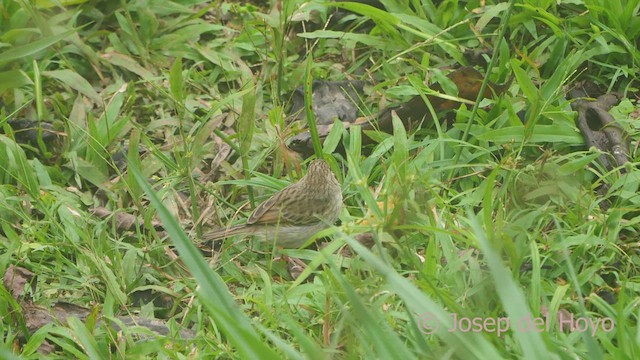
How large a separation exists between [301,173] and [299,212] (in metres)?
0.51

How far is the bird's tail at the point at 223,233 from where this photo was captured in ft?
18.1

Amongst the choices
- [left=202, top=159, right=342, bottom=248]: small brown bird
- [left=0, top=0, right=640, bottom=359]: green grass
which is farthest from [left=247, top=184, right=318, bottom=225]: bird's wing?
[left=0, top=0, right=640, bottom=359]: green grass

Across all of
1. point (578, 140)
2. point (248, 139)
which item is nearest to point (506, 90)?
point (578, 140)

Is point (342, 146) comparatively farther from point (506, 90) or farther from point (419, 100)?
point (506, 90)

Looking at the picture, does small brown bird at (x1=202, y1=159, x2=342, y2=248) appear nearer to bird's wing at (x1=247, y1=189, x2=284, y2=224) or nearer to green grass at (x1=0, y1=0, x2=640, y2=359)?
bird's wing at (x1=247, y1=189, x2=284, y2=224)

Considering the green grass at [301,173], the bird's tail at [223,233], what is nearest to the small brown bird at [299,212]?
the bird's tail at [223,233]

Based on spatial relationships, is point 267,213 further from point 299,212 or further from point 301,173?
point 301,173

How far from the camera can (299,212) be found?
554 centimetres

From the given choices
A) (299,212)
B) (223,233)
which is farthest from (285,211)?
(223,233)

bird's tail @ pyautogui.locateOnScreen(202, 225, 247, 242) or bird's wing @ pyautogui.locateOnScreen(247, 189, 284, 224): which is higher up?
bird's wing @ pyautogui.locateOnScreen(247, 189, 284, 224)

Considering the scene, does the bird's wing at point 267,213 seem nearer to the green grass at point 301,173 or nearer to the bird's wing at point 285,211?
the bird's wing at point 285,211

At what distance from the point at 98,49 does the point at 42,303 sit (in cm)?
267

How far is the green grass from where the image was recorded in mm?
4250

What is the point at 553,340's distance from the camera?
404 cm
